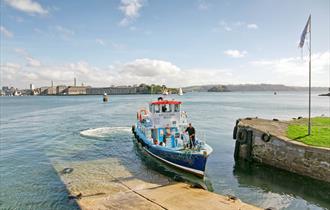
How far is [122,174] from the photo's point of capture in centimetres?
1811

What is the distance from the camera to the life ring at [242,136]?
2150 centimetres

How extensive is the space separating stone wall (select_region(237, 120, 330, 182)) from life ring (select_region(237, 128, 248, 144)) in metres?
0.34

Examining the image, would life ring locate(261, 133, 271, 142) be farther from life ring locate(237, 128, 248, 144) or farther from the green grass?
life ring locate(237, 128, 248, 144)

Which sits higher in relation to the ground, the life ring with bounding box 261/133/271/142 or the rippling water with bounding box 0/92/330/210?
the life ring with bounding box 261/133/271/142

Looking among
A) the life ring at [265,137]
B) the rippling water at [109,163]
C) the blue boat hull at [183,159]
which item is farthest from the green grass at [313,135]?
the blue boat hull at [183,159]

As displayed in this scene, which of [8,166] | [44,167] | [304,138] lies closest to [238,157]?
[304,138]

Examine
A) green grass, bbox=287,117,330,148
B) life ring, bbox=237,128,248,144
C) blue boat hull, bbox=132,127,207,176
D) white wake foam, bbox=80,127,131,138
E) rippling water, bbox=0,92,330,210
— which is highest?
green grass, bbox=287,117,330,148

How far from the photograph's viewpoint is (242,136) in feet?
71.1

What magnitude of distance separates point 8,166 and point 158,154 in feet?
38.6

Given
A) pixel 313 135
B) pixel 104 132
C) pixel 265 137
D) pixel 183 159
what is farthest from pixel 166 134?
pixel 104 132

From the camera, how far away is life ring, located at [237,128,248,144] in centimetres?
2150

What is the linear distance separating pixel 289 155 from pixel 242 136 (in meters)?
4.44

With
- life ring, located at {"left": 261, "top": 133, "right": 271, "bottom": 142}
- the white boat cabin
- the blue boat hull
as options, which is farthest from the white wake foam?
life ring, located at {"left": 261, "top": 133, "right": 271, "bottom": 142}

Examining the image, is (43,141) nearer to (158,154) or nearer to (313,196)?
(158,154)
